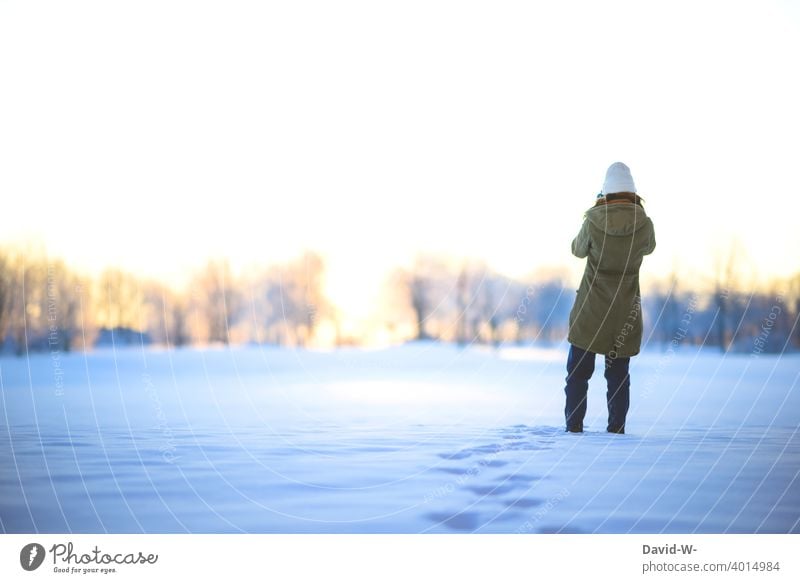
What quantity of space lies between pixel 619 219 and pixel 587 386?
1.01 m

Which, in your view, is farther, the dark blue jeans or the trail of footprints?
the dark blue jeans

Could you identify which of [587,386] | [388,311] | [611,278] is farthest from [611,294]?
[388,311]

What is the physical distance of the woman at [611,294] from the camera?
420 centimetres

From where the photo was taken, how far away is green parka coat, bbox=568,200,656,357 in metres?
4.20

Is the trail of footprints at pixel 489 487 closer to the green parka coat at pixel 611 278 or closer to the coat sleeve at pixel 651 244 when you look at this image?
the green parka coat at pixel 611 278

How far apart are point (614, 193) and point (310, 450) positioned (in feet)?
7.66

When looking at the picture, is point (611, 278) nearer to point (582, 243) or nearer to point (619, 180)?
point (582, 243)

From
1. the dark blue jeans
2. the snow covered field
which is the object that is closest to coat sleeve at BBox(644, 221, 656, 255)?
the dark blue jeans

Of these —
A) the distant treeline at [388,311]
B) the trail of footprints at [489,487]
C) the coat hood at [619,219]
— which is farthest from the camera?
the distant treeline at [388,311]

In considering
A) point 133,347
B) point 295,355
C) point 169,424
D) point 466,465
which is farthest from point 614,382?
point 133,347

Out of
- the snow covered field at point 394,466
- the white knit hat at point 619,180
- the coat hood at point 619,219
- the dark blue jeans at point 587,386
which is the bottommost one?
the snow covered field at point 394,466

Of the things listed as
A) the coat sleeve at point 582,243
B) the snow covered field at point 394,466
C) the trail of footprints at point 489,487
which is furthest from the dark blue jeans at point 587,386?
the coat sleeve at point 582,243

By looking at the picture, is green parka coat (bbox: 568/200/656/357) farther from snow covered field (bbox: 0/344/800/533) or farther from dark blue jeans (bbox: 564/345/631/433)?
snow covered field (bbox: 0/344/800/533)

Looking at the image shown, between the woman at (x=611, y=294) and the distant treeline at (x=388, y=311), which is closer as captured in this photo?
the woman at (x=611, y=294)
